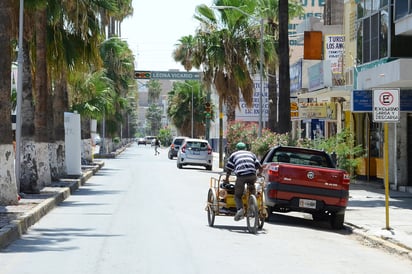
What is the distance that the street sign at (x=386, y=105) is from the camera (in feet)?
54.7

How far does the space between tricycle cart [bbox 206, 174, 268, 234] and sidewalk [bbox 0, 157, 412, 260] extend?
215 centimetres

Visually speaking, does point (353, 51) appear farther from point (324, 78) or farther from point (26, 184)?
Result: point (26, 184)

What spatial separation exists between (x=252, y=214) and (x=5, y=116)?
6.52 meters

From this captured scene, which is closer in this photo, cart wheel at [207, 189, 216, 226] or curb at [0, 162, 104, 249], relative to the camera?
curb at [0, 162, 104, 249]

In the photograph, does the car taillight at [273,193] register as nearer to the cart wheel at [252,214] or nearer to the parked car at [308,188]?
the parked car at [308,188]

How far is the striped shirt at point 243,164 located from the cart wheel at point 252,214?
→ 1.64 feet

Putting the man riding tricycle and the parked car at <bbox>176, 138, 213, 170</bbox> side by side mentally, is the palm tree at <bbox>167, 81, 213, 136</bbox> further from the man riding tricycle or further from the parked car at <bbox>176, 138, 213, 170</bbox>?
the man riding tricycle

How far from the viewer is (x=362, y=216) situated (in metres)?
19.9

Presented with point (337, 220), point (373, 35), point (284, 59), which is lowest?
point (337, 220)

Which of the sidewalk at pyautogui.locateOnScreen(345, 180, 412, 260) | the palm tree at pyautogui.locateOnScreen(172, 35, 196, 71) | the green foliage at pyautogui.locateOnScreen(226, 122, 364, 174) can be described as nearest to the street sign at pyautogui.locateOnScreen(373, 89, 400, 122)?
the sidewalk at pyautogui.locateOnScreen(345, 180, 412, 260)

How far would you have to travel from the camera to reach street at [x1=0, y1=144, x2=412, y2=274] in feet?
37.0

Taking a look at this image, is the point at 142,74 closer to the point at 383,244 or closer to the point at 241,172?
the point at 241,172

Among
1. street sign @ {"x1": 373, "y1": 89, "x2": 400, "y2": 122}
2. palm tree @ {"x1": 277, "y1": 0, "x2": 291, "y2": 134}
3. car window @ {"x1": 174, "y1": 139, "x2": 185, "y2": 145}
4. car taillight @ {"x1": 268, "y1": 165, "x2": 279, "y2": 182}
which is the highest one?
palm tree @ {"x1": 277, "y1": 0, "x2": 291, "y2": 134}

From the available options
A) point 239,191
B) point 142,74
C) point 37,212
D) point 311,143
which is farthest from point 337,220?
point 142,74
